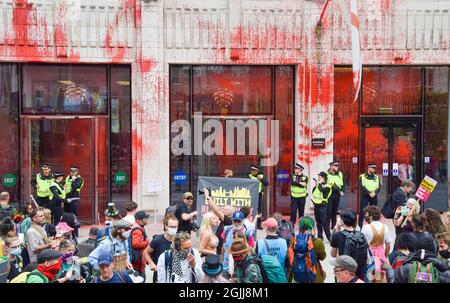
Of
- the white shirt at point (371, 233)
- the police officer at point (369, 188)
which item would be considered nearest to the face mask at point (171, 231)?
the white shirt at point (371, 233)

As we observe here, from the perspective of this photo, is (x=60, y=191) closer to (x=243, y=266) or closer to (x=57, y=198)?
(x=57, y=198)

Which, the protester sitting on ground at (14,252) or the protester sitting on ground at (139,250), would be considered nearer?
the protester sitting on ground at (14,252)

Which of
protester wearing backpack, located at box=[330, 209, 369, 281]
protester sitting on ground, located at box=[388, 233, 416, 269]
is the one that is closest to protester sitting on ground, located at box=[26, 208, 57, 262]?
protester wearing backpack, located at box=[330, 209, 369, 281]

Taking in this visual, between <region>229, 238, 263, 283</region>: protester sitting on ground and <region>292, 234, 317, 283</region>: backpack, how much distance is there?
53.5 inches

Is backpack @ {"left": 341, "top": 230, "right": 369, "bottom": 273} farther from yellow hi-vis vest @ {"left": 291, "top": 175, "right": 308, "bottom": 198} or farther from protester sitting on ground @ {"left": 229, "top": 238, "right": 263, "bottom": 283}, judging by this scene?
yellow hi-vis vest @ {"left": 291, "top": 175, "right": 308, "bottom": 198}

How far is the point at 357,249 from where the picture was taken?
25.4 ft

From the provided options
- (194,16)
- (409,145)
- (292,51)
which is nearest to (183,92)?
(194,16)

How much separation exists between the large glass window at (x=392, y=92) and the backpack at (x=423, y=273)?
1152cm

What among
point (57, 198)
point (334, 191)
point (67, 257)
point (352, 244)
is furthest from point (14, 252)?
point (334, 191)

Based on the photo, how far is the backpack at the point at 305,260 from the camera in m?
7.82

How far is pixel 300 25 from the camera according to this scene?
56.2ft

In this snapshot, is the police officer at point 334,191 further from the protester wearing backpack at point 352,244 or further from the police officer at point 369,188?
the protester wearing backpack at point 352,244

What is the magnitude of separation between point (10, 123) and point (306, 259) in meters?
11.7
